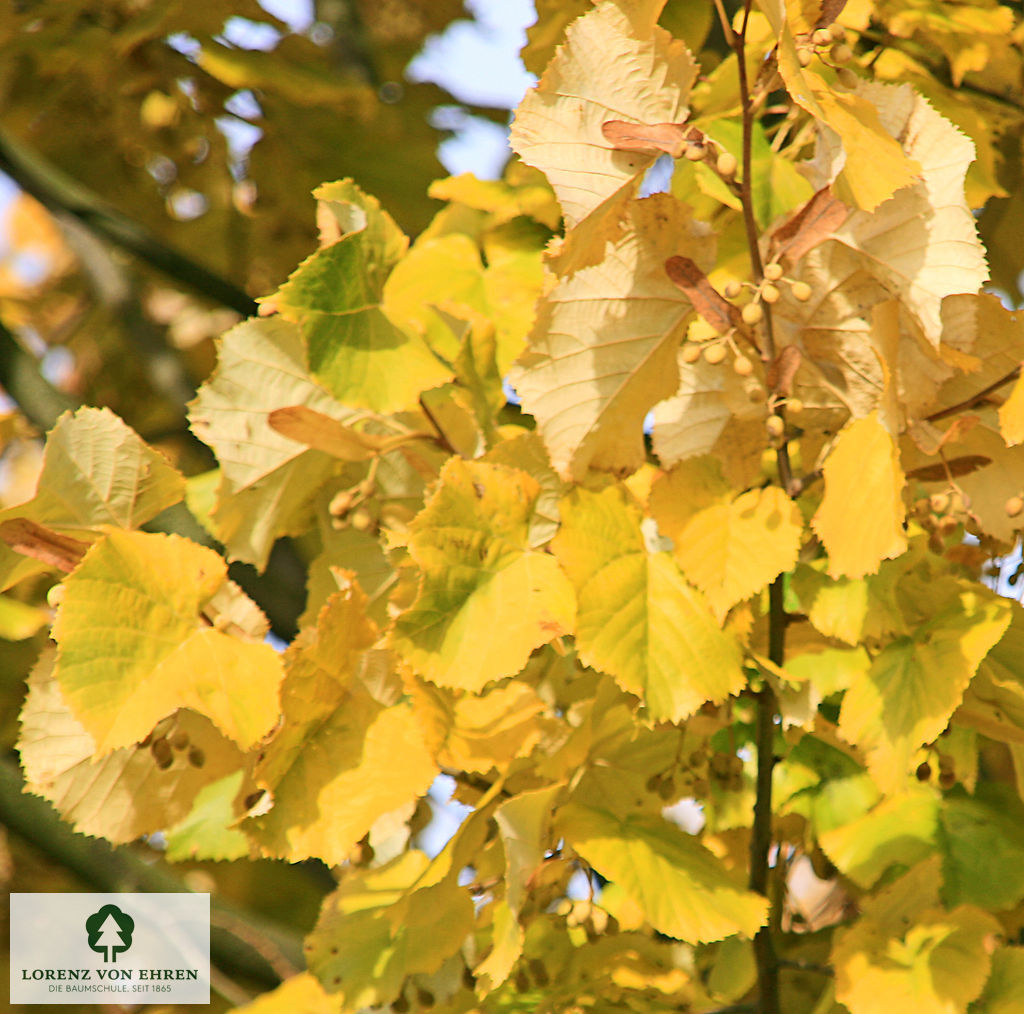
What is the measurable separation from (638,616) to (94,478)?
41 centimetres

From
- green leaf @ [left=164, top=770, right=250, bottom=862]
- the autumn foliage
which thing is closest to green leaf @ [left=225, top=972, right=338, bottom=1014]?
the autumn foliage

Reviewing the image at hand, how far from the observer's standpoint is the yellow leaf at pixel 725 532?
0.73 metres

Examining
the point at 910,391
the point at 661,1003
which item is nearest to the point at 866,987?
the point at 661,1003

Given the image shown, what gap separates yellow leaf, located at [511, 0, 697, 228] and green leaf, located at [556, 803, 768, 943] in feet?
1.33

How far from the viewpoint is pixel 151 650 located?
0.77 metres

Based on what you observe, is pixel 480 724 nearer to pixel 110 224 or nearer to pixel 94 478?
pixel 94 478

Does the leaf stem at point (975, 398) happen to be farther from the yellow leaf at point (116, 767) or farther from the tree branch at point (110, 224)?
the tree branch at point (110, 224)

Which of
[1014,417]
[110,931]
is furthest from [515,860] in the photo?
[110,931]

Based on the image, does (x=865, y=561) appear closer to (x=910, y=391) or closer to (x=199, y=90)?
(x=910, y=391)

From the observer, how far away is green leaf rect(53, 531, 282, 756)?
73 cm

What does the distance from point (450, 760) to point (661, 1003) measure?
305mm

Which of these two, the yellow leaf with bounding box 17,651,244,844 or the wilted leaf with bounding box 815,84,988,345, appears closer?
the wilted leaf with bounding box 815,84,988,345

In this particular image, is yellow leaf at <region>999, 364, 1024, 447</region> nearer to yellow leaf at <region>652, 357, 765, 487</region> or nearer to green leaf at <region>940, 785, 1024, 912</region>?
yellow leaf at <region>652, 357, 765, 487</region>

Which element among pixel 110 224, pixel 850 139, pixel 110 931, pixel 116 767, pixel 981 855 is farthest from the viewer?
pixel 110 224
